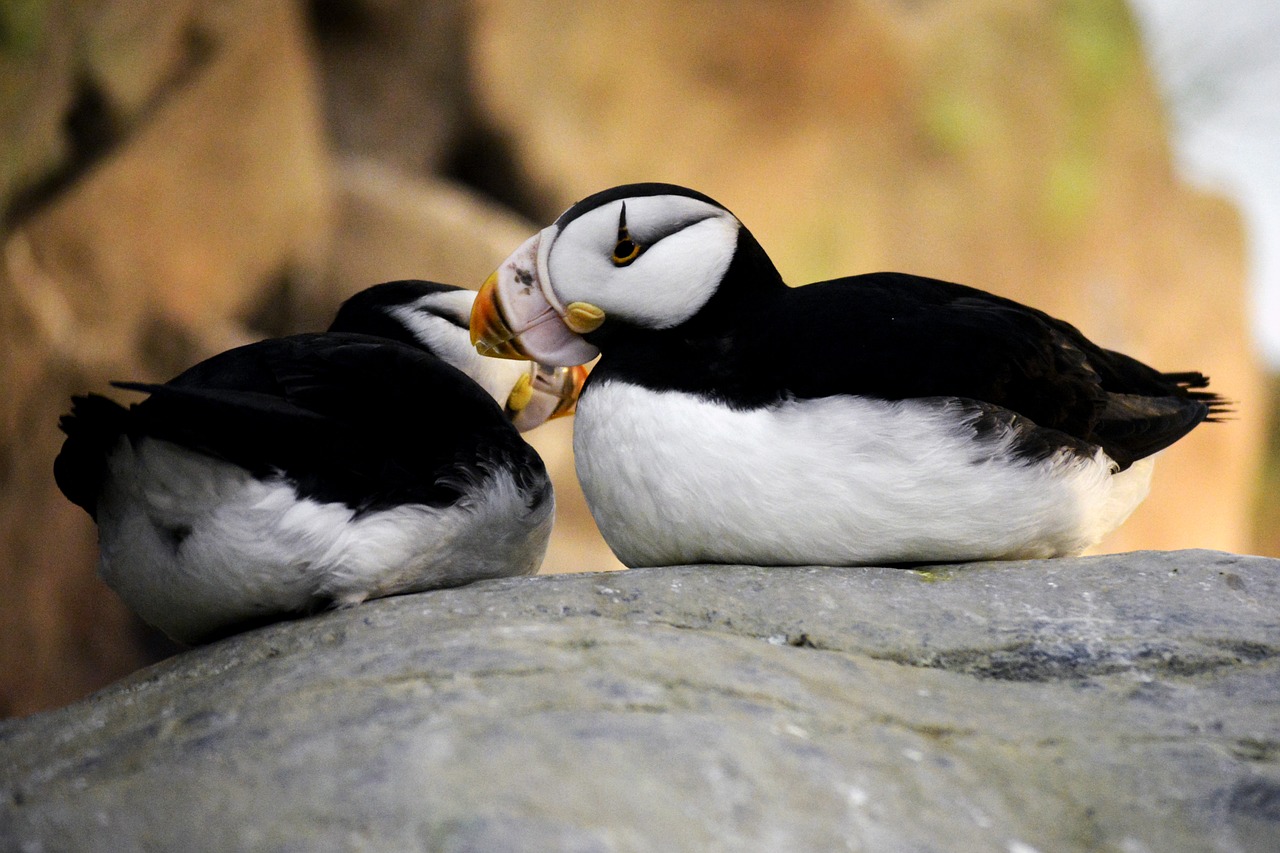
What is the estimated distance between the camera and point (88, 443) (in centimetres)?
209

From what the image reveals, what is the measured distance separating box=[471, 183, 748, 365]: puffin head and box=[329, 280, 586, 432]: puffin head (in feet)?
0.96

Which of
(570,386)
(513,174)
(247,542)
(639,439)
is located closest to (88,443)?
(247,542)

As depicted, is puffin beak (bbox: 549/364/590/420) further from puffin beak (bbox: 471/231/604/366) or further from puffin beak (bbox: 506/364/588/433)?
puffin beak (bbox: 471/231/604/366)

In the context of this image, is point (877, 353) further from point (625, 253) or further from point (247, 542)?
point (247, 542)

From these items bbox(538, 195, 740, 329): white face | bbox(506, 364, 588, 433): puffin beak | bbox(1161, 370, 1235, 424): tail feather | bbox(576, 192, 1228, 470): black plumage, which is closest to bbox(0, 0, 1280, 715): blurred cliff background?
bbox(506, 364, 588, 433): puffin beak

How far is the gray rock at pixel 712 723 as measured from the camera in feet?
4.48

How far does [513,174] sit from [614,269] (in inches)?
165

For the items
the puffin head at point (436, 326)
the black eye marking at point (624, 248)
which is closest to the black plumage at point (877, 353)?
the black eye marking at point (624, 248)

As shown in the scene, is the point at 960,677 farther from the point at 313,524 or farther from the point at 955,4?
the point at 955,4

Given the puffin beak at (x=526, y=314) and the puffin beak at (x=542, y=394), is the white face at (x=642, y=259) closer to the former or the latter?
the puffin beak at (x=526, y=314)

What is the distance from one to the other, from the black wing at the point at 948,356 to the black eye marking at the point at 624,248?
0.27m

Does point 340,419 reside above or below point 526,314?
below

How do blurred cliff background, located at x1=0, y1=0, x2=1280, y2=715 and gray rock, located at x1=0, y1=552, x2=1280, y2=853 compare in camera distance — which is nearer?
gray rock, located at x1=0, y1=552, x2=1280, y2=853

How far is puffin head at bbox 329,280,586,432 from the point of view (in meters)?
2.60
